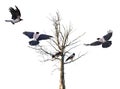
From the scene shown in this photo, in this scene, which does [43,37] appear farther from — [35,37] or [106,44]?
[106,44]

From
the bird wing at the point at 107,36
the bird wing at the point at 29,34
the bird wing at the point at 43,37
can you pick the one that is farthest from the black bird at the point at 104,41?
the bird wing at the point at 29,34

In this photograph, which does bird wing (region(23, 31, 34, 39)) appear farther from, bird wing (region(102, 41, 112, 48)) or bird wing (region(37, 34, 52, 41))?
bird wing (region(102, 41, 112, 48))

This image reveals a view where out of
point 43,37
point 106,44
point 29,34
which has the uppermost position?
point 29,34

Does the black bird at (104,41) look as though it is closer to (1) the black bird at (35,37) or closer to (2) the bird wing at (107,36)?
(2) the bird wing at (107,36)

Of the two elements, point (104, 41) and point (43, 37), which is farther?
point (104, 41)

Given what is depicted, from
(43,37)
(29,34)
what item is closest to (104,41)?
(43,37)

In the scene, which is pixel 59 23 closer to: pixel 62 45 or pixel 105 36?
pixel 62 45

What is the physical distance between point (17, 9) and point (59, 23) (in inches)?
90.4

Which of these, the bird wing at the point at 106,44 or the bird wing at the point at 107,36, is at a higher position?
the bird wing at the point at 107,36

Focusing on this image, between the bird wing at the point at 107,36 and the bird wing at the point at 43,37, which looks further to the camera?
the bird wing at the point at 107,36

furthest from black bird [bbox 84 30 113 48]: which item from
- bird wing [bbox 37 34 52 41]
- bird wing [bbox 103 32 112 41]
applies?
bird wing [bbox 37 34 52 41]

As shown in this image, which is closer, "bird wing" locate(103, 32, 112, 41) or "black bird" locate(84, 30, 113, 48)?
"black bird" locate(84, 30, 113, 48)

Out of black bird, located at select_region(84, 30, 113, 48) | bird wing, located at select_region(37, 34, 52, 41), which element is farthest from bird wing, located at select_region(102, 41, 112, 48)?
bird wing, located at select_region(37, 34, 52, 41)

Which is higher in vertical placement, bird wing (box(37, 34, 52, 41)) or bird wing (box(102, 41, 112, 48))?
bird wing (box(37, 34, 52, 41))
